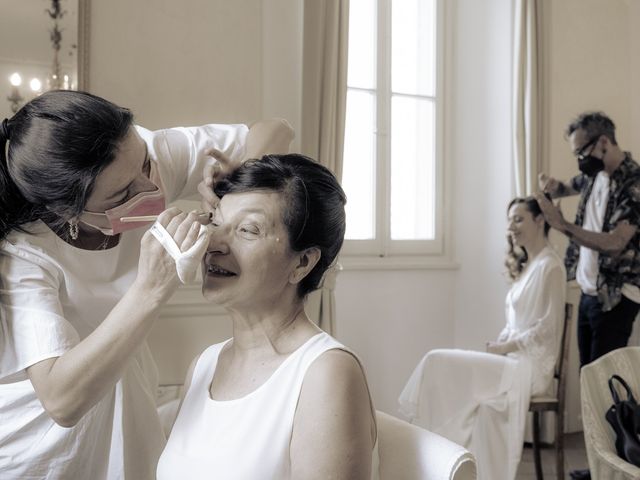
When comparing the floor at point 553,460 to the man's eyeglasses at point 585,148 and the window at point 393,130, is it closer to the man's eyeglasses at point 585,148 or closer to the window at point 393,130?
the window at point 393,130

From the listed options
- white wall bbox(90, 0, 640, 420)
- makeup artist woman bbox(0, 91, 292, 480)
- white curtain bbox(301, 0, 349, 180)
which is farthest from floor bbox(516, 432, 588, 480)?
makeup artist woman bbox(0, 91, 292, 480)

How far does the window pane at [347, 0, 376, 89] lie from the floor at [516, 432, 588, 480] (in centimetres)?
243

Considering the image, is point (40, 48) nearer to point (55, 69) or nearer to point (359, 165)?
point (55, 69)

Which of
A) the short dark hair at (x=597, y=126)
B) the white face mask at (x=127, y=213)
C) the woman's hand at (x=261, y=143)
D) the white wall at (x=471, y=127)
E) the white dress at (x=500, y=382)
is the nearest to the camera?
the white face mask at (x=127, y=213)

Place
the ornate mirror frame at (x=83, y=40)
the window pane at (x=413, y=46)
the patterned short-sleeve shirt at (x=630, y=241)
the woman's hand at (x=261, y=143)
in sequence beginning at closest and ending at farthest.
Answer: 1. the woman's hand at (x=261, y=143)
2. the ornate mirror frame at (x=83, y=40)
3. the patterned short-sleeve shirt at (x=630, y=241)
4. the window pane at (x=413, y=46)

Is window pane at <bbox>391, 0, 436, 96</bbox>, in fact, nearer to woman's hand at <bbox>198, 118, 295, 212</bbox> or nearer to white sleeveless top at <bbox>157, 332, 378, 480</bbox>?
woman's hand at <bbox>198, 118, 295, 212</bbox>

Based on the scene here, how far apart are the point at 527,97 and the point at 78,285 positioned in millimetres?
3423

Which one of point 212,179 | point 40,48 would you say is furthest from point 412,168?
point 212,179

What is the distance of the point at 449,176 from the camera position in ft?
15.0

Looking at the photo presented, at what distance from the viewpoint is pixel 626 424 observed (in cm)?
187

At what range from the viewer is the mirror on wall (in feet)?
9.15

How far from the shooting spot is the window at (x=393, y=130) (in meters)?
4.23

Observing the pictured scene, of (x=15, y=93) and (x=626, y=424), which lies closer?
(x=626, y=424)

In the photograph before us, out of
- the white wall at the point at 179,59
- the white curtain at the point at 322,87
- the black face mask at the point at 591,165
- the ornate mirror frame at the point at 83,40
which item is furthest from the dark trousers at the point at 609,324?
the ornate mirror frame at the point at 83,40
